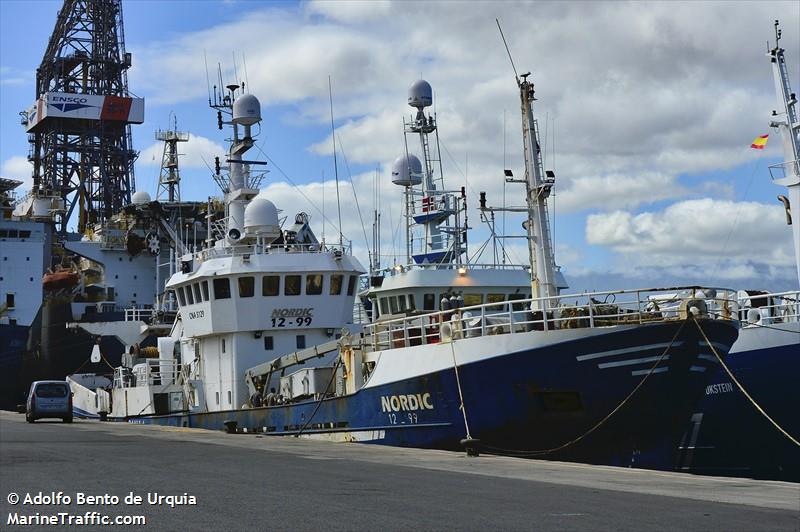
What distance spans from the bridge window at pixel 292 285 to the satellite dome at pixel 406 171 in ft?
33.1

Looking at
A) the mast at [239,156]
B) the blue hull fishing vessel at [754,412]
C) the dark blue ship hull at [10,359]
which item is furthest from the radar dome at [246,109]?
the dark blue ship hull at [10,359]

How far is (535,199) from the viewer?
24.3 meters

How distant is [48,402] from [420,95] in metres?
17.1

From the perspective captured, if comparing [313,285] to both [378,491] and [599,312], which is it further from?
[378,491]

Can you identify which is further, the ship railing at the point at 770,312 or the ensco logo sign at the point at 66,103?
the ensco logo sign at the point at 66,103

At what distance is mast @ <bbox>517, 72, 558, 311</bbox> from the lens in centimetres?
2422

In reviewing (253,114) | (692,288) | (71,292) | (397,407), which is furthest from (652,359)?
(71,292)

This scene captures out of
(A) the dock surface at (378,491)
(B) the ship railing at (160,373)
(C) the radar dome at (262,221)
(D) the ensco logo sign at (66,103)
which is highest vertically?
(D) the ensco logo sign at (66,103)

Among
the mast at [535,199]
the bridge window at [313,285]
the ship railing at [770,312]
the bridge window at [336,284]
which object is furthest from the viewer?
the bridge window at [336,284]

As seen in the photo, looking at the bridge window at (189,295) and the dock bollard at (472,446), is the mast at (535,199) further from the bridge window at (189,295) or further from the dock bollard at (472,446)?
the bridge window at (189,295)

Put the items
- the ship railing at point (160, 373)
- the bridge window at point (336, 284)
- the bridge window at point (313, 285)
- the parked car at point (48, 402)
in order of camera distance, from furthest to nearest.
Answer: the ship railing at point (160, 373) → the parked car at point (48, 402) → the bridge window at point (336, 284) → the bridge window at point (313, 285)

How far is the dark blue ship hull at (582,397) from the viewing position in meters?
17.3

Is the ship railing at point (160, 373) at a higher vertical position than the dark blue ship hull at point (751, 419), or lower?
higher

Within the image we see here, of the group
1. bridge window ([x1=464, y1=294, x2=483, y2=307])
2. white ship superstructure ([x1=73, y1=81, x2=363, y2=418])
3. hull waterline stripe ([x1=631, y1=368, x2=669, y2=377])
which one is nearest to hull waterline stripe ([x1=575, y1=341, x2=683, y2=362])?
hull waterline stripe ([x1=631, y1=368, x2=669, y2=377])
